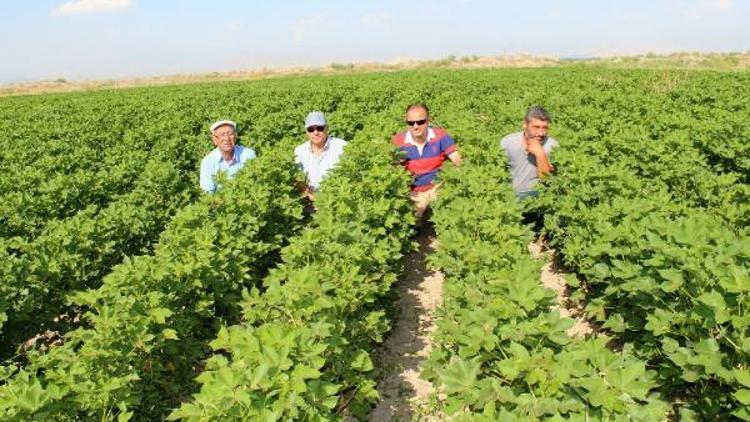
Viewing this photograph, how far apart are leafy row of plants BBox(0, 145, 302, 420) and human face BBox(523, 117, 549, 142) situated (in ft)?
11.0

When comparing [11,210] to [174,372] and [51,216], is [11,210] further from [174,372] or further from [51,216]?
[174,372]

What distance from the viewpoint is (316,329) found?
111 inches

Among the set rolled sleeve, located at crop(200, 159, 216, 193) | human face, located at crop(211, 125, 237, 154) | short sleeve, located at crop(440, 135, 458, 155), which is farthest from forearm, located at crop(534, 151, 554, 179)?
rolled sleeve, located at crop(200, 159, 216, 193)

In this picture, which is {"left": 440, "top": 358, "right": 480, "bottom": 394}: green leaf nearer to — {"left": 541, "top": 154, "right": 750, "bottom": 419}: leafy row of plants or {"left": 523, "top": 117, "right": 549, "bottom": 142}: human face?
{"left": 541, "top": 154, "right": 750, "bottom": 419}: leafy row of plants

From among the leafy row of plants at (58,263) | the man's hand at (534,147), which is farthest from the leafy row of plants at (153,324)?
the man's hand at (534,147)

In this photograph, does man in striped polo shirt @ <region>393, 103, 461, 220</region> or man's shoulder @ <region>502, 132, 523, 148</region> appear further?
man in striped polo shirt @ <region>393, 103, 461, 220</region>

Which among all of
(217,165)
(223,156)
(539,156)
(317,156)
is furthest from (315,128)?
(539,156)

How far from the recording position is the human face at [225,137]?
6.76 meters

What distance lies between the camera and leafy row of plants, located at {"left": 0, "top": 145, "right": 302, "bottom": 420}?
9.37 ft

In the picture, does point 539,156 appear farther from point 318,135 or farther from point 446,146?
point 318,135

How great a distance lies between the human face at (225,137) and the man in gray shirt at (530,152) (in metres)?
3.59

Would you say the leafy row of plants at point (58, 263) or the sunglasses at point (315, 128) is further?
the sunglasses at point (315, 128)

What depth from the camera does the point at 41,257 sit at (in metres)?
4.35

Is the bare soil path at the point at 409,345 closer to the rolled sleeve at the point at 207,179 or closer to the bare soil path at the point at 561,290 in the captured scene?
the bare soil path at the point at 561,290
